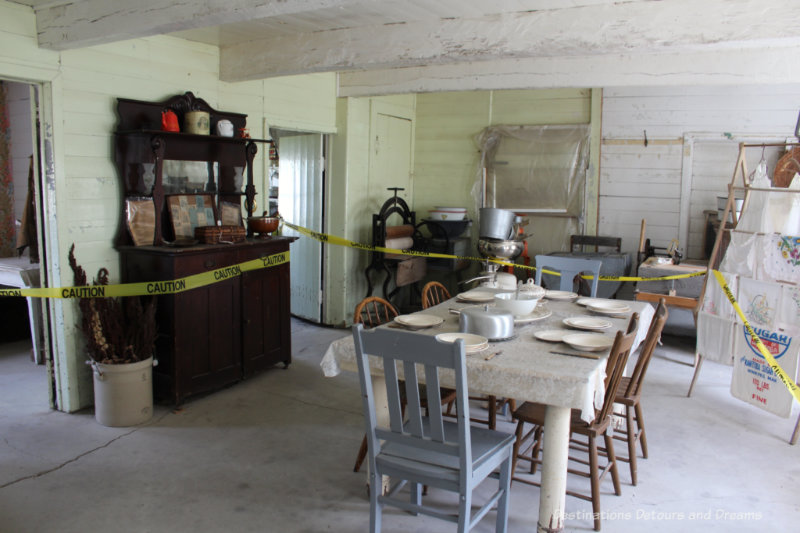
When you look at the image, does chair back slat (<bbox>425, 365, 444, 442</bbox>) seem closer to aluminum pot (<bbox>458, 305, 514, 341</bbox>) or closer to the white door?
aluminum pot (<bbox>458, 305, 514, 341</bbox>)

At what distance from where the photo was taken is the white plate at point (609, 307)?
142 inches

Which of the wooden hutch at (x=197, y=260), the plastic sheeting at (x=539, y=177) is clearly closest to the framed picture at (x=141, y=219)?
the wooden hutch at (x=197, y=260)

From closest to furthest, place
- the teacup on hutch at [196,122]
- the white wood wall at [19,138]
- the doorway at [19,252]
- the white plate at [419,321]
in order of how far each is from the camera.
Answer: the white plate at [419,321], the teacup on hutch at [196,122], the doorway at [19,252], the white wood wall at [19,138]

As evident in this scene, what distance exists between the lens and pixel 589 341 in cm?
300

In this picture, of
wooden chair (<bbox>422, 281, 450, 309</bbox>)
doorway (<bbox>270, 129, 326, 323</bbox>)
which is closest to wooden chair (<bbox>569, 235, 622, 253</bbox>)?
wooden chair (<bbox>422, 281, 450, 309</bbox>)

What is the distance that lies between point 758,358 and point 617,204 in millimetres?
2873

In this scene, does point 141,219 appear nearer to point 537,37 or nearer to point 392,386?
point 392,386

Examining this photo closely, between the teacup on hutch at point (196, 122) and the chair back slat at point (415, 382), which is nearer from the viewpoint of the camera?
the chair back slat at point (415, 382)

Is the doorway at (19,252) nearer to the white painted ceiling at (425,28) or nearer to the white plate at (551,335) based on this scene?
the white painted ceiling at (425,28)

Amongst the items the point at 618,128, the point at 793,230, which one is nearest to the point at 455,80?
the point at 618,128

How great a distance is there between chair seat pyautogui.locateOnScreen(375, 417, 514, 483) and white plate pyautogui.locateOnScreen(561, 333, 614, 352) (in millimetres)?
575

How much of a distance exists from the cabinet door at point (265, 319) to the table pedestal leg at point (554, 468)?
9.01 feet

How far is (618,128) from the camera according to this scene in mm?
6641

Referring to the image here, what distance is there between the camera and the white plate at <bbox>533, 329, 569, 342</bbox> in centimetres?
302
